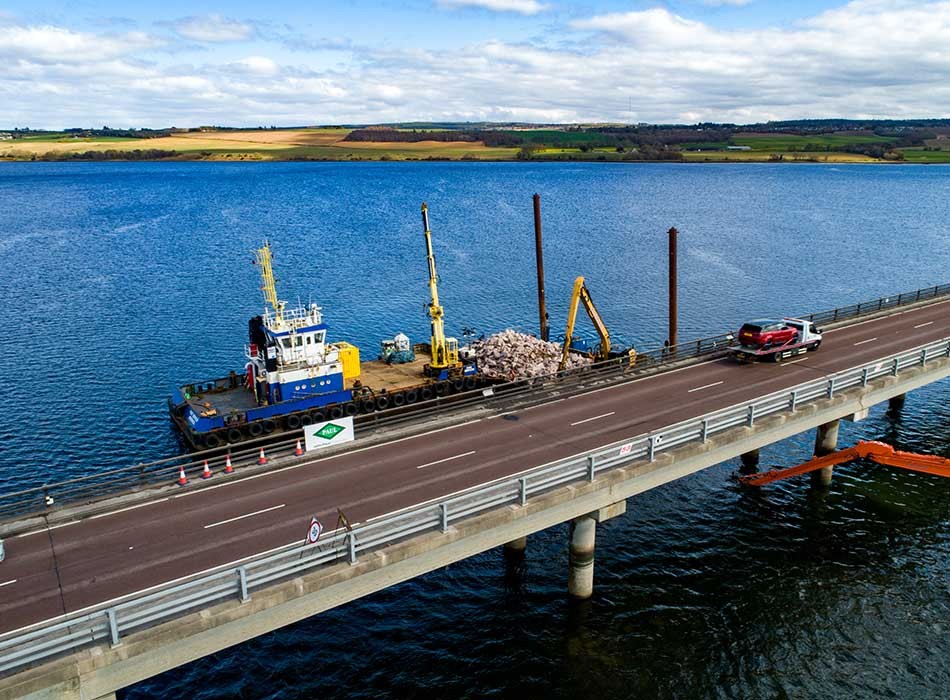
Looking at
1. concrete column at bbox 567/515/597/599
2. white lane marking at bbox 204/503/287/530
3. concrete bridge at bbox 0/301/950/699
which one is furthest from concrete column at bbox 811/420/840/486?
white lane marking at bbox 204/503/287/530

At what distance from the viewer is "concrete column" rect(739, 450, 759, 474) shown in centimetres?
3925

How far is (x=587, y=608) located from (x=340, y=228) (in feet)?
385

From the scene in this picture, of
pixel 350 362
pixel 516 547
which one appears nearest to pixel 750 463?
pixel 516 547

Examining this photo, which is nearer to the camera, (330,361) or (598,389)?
(598,389)

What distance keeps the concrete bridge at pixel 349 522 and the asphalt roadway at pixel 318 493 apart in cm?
7

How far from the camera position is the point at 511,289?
8488 cm

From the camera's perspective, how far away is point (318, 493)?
82.8 ft

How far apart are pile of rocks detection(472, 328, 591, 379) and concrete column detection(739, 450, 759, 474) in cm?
1238

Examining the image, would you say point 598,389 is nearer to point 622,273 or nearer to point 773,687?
point 773,687

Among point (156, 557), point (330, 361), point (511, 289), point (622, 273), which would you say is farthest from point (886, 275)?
point (156, 557)

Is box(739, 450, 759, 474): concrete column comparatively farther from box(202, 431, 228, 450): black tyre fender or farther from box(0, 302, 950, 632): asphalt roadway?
box(202, 431, 228, 450): black tyre fender

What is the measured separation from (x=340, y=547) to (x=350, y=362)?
2342cm

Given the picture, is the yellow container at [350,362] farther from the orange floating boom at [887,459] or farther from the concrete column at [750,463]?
the orange floating boom at [887,459]

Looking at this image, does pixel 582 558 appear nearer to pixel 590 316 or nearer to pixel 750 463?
pixel 750 463
